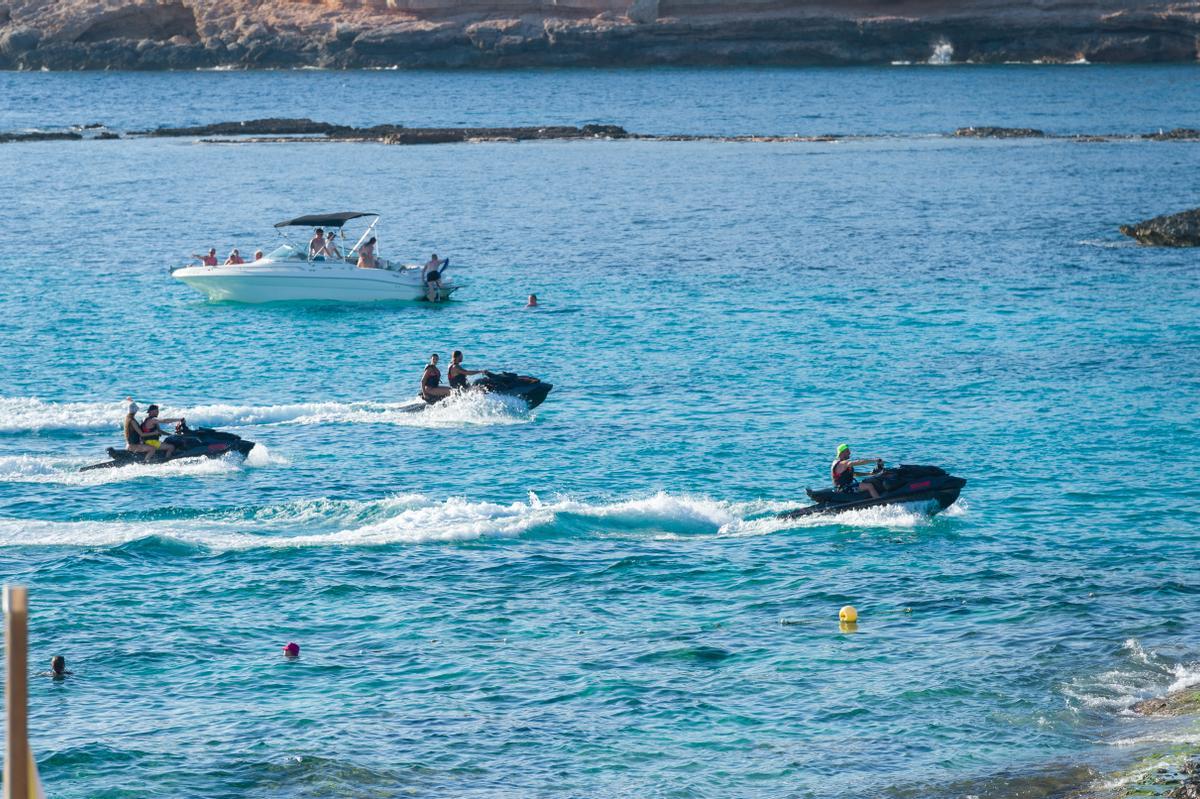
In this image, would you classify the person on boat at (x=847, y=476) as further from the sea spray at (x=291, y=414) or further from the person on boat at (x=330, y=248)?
the person on boat at (x=330, y=248)

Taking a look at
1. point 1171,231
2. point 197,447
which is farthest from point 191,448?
point 1171,231

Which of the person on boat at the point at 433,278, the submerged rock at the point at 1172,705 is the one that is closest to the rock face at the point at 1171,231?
the person on boat at the point at 433,278

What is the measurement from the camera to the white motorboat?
51906 millimetres

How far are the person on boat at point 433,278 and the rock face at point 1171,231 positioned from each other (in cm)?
2821

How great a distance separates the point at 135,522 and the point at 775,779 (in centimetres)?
1518

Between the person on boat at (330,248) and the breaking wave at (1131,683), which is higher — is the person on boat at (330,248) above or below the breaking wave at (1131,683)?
above

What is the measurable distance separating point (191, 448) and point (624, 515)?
980 cm

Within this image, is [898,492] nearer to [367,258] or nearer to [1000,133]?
[367,258]

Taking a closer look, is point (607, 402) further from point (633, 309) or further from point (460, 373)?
point (633, 309)

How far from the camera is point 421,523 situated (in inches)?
1180

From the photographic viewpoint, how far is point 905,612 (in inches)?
1006

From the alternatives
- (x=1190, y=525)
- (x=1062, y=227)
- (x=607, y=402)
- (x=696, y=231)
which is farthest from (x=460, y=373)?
(x=1062, y=227)

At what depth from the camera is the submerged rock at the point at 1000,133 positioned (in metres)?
100

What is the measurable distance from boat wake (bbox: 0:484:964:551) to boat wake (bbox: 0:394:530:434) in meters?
6.98
